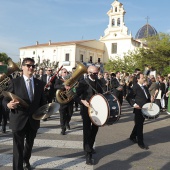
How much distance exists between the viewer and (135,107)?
6.48 m

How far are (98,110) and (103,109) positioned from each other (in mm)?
101

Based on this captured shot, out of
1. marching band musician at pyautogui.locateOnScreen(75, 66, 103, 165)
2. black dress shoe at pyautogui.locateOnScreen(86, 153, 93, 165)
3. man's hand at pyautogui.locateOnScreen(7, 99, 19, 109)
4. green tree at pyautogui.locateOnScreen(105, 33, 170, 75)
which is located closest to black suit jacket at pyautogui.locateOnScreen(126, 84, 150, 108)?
marching band musician at pyautogui.locateOnScreen(75, 66, 103, 165)

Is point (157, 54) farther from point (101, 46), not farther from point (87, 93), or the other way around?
point (101, 46)

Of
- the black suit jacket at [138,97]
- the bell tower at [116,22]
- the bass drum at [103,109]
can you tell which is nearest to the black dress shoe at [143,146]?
the black suit jacket at [138,97]

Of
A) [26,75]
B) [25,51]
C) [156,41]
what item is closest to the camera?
[26,75]

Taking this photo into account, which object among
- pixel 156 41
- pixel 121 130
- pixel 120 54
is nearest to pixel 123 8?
pixel 120 54

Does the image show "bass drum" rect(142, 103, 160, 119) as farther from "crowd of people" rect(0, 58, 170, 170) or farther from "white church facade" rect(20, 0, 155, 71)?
"white church facade" rect(20, 0, 155, 71)

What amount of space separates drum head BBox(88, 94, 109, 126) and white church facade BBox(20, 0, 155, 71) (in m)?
60.5

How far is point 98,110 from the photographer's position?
4922 millimetres

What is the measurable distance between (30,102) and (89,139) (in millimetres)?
1748

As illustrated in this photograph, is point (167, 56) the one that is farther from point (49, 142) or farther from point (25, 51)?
point (25, 51)

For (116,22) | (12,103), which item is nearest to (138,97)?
(12,103)

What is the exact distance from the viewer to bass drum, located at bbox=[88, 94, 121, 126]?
484cm

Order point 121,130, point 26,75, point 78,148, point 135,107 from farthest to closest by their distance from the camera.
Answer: point 121,130 < point 135,107 < point 78,148 < point 26,75
